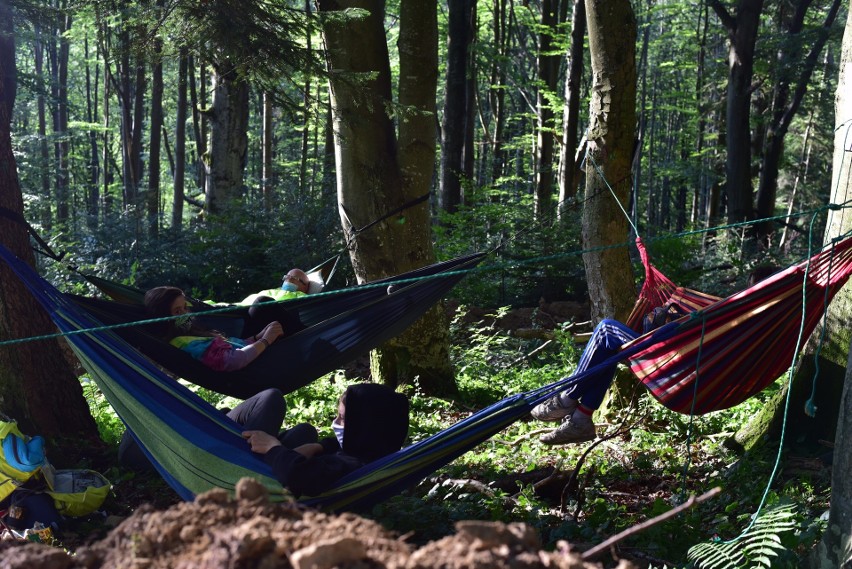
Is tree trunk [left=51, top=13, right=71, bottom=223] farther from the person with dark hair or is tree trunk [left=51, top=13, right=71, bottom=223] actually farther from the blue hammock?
the blue hammock

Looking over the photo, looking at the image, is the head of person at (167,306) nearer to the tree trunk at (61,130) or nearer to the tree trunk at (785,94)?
the tree trunk at (785,94)

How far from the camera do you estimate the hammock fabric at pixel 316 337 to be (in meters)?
3.47

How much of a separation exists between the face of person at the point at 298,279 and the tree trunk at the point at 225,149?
16.0 ft

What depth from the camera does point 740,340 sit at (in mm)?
2697

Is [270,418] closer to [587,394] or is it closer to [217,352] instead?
[217,352]

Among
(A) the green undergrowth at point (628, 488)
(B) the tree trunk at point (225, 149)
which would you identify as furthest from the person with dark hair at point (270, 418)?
(B) the tree trunk at point (225, 149)

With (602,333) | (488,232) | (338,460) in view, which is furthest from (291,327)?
(488,232)

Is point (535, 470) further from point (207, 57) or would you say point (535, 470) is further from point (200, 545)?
point (207, 57)

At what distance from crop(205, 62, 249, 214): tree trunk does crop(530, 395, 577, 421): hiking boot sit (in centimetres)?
676

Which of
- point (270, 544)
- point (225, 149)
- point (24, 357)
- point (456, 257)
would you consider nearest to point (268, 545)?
point (270, 544)

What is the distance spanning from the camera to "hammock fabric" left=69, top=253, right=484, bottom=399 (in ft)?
11.4

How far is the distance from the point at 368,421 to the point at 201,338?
1.14 m

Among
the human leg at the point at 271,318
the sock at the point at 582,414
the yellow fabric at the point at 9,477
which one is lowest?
the yellow fabric at the point at 9,477

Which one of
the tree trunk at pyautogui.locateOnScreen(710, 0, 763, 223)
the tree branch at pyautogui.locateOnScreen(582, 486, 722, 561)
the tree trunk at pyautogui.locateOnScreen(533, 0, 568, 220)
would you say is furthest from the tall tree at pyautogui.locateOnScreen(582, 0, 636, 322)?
the tree trunk at pyautogui.locateOnScreen(710, 0, 763, 223)
